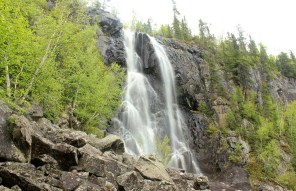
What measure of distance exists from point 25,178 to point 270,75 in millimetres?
88535

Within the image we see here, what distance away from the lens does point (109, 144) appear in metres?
18.8

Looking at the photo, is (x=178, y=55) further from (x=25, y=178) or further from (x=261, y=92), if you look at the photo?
(x=25, y=178)

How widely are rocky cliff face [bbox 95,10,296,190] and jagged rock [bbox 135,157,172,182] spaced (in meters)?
26.0

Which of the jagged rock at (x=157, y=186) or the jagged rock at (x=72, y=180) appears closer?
the jagged rock at (x=72, y=180)

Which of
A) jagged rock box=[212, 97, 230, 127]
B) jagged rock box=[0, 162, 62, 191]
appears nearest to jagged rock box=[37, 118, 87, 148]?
jagged rock box=[0, 162, 62, 191]

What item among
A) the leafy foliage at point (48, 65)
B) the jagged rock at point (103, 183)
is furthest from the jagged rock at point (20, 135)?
the jagged rock at point (103, 183)

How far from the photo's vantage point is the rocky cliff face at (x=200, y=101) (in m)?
48.3

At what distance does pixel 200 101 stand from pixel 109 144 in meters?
42.4

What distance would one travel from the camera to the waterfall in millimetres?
38975

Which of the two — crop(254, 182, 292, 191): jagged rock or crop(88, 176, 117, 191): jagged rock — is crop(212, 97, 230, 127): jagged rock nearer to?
crop(254, 182, 292, 191): jagged rock

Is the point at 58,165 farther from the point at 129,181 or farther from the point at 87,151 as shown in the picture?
the point at 129,181

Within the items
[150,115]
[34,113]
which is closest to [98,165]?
[34,113]

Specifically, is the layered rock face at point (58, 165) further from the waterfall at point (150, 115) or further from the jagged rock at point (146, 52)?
the jagged rock at point (146, 52)

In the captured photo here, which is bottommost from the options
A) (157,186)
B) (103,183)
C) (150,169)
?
(157,186)
